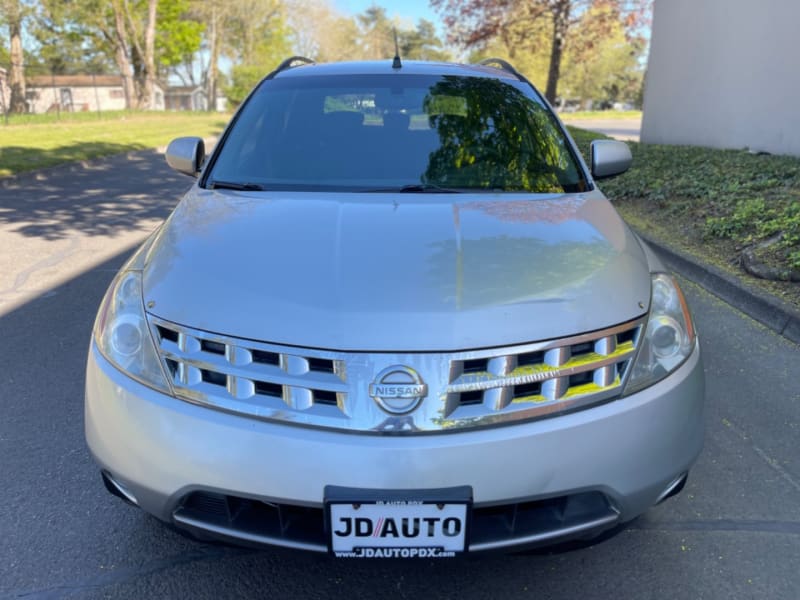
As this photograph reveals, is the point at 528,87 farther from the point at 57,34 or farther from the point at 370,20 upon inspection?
the point at 370,20

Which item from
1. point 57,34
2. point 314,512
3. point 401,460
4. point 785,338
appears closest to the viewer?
point 401,460

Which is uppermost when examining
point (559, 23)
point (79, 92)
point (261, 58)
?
point (261, 58)

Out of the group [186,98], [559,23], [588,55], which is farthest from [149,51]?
[186,98]

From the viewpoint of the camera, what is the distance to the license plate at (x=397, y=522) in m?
1.58

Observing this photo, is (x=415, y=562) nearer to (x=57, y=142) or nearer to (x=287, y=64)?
(x=287, y=64)

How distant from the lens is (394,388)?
160 cm

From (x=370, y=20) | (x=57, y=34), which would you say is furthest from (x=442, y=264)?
(x=370, y=20)

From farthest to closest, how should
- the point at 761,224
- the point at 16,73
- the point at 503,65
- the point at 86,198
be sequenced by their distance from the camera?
the point at 16,73
the point at 86,198
the point at 761,224
the point at 503,65

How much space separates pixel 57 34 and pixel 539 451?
158 ft

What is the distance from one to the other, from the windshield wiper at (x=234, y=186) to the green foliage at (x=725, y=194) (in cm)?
385

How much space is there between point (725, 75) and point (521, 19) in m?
8.39

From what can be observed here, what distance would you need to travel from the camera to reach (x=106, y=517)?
2.32 m

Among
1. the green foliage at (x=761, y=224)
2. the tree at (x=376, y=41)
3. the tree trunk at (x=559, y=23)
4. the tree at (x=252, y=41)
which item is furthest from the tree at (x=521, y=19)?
the tree at (x=376, y=41)

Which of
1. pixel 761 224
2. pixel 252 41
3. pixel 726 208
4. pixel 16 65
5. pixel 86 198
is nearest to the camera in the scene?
pixel 761 224
